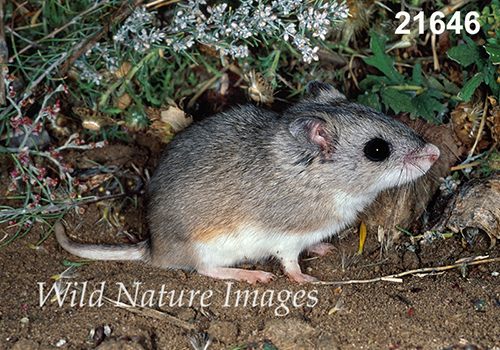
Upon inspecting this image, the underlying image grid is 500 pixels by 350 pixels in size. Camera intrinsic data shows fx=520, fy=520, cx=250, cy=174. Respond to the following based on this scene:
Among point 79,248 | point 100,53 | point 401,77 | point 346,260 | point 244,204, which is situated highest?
point 401,77

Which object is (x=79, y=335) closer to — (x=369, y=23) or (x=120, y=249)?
(x=120, y=249)

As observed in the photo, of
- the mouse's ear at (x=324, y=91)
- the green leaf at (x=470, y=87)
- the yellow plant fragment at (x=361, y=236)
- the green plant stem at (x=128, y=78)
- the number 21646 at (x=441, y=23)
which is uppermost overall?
the number 21646 at (x=441, y=23)

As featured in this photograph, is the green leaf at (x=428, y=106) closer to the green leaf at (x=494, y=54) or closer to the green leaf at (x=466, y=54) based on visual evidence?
the green leaf at (x=466, y=54)

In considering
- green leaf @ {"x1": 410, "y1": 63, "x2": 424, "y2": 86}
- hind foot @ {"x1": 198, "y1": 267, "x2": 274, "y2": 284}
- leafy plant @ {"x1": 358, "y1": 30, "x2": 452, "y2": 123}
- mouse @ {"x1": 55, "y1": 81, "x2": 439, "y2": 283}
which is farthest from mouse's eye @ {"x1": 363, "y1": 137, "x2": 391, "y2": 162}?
hind foot @ {"x1": 198, "y1": 267, "x2": 274, "y2": 284}

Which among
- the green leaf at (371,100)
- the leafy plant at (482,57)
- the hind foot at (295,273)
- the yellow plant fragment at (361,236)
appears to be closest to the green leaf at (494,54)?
the leafy plant at (482,57)

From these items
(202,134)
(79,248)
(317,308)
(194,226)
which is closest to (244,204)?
(194,226)

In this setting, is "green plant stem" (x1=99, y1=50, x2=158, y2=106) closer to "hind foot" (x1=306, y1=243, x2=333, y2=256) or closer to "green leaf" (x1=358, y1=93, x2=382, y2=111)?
"green leaf" (x1=358, y1=93, x2=382, y2=111)

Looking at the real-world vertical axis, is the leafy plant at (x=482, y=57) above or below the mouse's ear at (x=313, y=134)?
above
